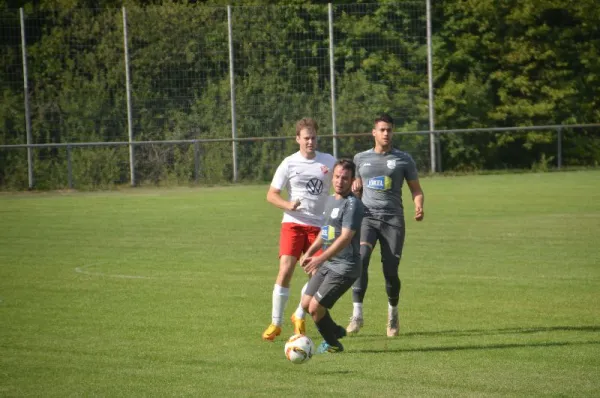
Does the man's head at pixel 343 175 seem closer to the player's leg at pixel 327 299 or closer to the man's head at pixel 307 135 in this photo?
the player's leg at pixel 327 299

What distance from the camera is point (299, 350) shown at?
8.79 metres

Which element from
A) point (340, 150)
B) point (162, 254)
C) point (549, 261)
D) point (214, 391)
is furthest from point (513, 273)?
point (340, 150)

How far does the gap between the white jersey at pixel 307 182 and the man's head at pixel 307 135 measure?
11cm

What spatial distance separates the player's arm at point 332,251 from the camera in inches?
350

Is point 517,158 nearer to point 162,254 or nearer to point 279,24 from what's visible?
point 279,24

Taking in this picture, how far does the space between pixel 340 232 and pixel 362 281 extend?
62.2 inches

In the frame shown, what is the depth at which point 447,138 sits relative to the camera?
120ft

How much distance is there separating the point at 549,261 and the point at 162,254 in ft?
20.8

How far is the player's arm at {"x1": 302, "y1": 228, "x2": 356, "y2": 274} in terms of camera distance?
8.90 meters

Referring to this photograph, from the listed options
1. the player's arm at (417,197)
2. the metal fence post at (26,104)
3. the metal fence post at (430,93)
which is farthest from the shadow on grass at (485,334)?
the metal fence post at (430,93)

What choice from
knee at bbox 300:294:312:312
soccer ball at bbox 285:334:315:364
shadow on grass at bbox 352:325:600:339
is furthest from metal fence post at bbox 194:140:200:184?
soccer ball at bbox 285:334:315:364

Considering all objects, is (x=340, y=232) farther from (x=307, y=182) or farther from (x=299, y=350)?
(x=307, y=182)

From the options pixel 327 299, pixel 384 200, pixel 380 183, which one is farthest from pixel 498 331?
pixel 327 299

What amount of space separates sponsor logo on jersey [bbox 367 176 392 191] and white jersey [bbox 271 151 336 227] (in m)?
0.58
